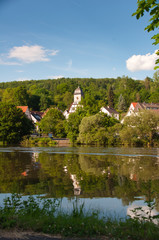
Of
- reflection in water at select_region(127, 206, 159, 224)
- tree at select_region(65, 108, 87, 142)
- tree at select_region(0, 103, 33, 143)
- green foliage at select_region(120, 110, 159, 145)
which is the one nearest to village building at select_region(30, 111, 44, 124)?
tree at select_region(65, 108, 87, 142)

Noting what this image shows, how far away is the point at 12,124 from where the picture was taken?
222 feet

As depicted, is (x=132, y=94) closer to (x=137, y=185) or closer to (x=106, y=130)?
(x=106, y=130)

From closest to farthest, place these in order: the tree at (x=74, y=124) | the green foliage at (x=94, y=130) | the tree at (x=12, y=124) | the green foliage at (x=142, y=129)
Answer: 1. the green foliage at (x=142, y=129)
2. the green foliage at (x=94, y=130)
3. the tree at (x=12, y=124)
4. the tree at (x=74, y=124)

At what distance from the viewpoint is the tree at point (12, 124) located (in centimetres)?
6694

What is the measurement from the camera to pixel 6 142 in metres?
68.1

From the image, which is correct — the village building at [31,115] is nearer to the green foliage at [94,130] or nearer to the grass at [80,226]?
the green foliage at [94,130]

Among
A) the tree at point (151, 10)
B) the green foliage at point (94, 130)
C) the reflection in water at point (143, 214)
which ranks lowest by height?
the green foliage at point (94, 130)

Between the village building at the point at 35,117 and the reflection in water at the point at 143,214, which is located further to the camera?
the village building at the point at 35,117

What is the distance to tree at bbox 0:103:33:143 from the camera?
66938 mm

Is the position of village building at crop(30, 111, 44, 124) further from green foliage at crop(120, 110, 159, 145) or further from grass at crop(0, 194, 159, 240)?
grass at crop(0, 194, 159, 240)

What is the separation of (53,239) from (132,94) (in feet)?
483

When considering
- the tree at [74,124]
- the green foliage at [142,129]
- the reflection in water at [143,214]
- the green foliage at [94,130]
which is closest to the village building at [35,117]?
the tree at [74,124]

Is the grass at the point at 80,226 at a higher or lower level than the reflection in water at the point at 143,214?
higher

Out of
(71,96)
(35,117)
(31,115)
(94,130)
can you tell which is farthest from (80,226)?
(71,96)
